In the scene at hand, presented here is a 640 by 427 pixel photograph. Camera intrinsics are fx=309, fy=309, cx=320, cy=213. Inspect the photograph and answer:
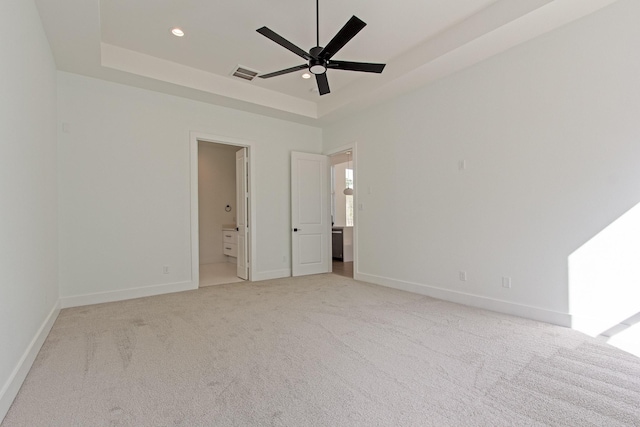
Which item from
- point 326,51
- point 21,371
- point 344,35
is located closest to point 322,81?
point 326,51

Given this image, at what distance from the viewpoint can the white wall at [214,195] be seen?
25.2 feet

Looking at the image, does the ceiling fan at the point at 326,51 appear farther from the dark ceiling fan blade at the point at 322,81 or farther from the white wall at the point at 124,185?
the white wall at the point at 124,185

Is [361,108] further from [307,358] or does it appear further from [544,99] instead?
[307,358]

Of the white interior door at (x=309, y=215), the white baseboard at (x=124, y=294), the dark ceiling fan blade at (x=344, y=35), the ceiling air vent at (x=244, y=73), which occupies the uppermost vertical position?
the ceiling air vent at (x=244, y=73)

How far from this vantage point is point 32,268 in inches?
98.5

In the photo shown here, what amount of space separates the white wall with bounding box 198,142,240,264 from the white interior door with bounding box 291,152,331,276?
9.45ft

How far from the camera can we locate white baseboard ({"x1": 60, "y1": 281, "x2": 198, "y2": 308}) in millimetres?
3863

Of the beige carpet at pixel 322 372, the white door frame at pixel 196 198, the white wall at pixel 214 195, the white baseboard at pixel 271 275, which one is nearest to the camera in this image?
the beige carpet at pixel 322 372

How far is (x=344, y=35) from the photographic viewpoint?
261cm

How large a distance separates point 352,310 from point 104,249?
334 cm

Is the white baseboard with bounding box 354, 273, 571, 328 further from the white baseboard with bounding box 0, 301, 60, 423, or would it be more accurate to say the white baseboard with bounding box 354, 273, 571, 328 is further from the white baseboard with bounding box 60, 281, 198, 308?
the white baseboard with bounding box 0, 301, 60, 423

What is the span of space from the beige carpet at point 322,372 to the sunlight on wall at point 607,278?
0.30 metres

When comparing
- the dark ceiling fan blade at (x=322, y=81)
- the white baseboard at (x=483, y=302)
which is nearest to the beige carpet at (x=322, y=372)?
the white baseboard at (x=483, y=302)

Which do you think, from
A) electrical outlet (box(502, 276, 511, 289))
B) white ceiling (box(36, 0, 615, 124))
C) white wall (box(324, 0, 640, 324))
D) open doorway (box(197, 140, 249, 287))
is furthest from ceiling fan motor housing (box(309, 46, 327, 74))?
open doorway (box(197, 140, 249, 287))
